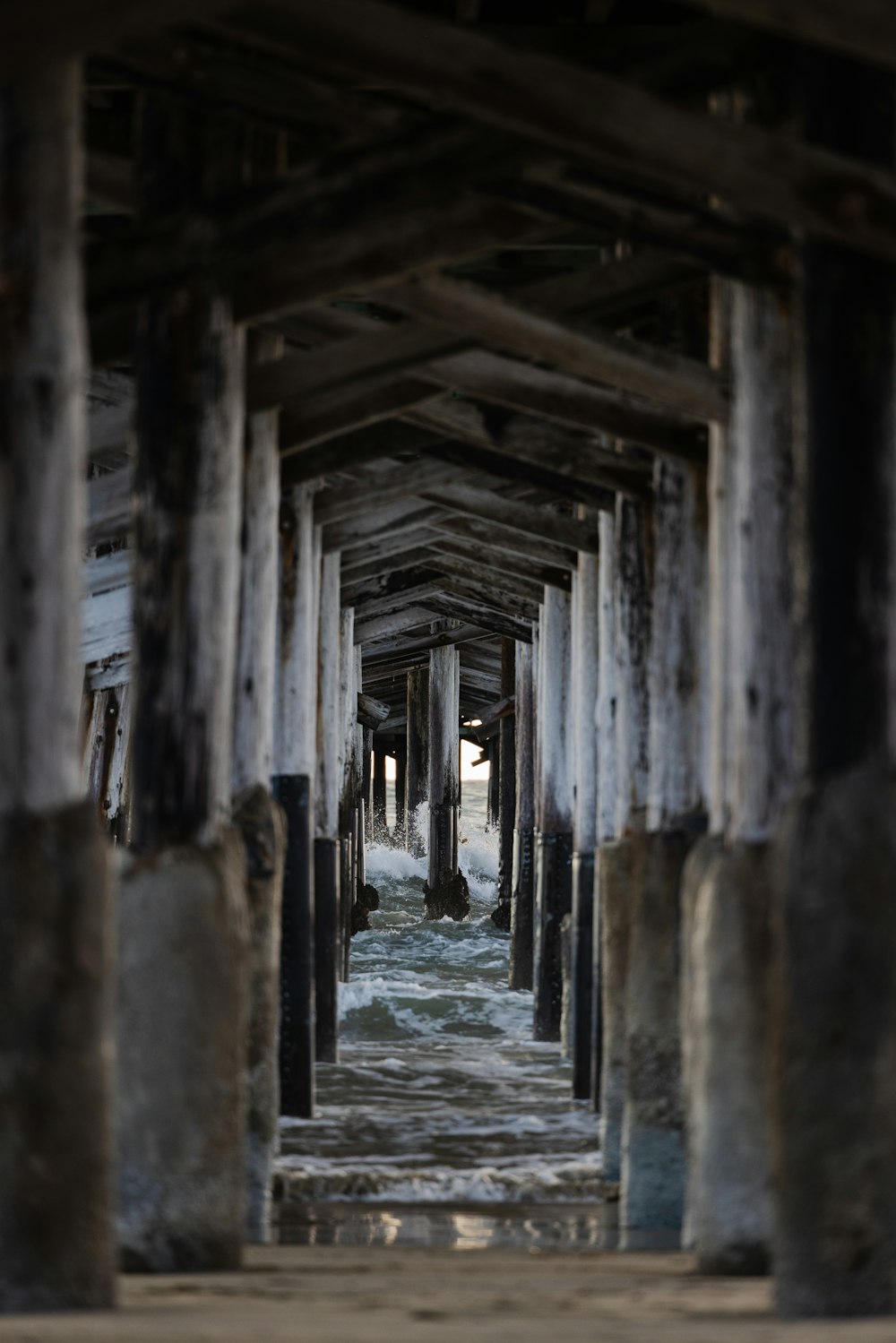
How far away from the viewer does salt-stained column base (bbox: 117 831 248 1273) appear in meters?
4.53

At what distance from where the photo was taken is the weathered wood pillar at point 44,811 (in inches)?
134

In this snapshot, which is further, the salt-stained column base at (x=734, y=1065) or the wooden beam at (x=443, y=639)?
the wooden beam at (x=443, y=639)

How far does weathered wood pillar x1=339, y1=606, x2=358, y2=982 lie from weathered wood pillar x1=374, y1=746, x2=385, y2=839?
13.4 m

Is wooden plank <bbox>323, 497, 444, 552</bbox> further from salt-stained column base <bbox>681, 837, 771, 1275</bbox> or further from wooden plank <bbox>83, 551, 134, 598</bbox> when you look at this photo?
salt-stained column base <bbox>681, 837, 771, 1275</bbox>

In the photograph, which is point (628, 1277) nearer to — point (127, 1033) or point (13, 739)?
point (127, 1033)

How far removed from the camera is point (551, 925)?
457 inches

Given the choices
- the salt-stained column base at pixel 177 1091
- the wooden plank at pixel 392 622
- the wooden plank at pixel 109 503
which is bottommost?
the salt-stained column base at pixel 177 1091

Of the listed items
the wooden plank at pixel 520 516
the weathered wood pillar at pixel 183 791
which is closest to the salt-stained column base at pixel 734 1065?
the weathered wood pillar at pixel 183 791

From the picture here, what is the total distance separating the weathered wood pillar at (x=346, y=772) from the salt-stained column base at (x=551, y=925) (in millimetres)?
2470

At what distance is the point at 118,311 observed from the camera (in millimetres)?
5262

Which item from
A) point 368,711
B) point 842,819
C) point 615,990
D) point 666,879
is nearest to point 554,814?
point 615,990

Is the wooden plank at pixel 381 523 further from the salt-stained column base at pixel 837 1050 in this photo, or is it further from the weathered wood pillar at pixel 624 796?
the salt-stained column base at pixel 837 1050

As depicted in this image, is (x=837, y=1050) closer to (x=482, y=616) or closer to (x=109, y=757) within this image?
(x=109, y=757)

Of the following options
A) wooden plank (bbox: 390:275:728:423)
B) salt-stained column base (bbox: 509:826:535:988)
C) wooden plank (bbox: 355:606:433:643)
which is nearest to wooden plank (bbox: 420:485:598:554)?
wooden plank (bbox: 390:275:728:423)
